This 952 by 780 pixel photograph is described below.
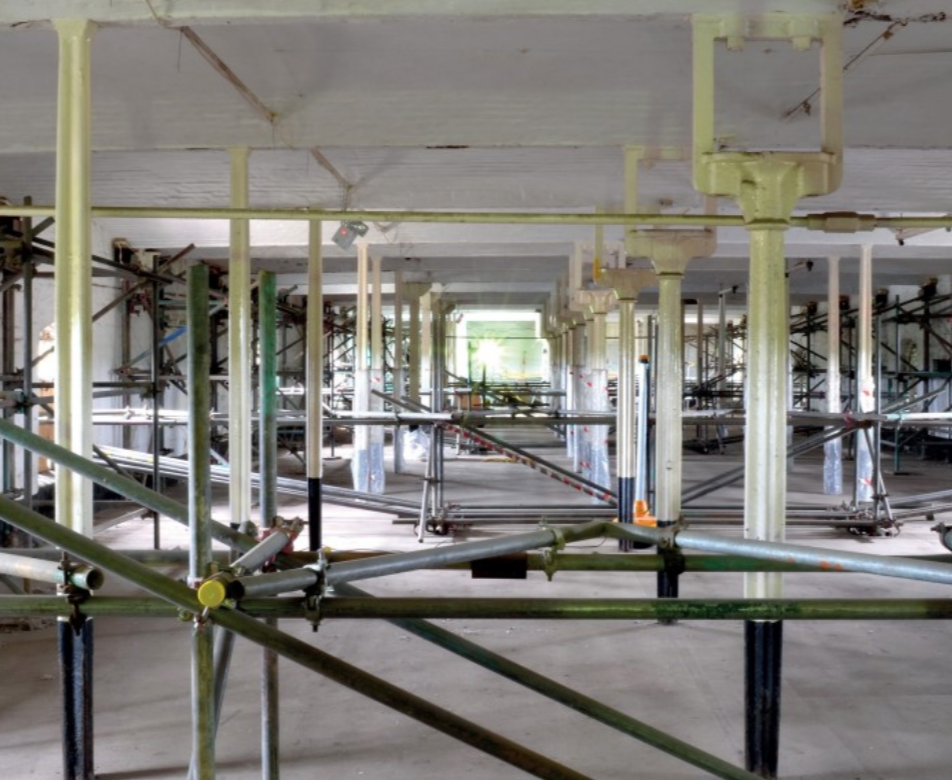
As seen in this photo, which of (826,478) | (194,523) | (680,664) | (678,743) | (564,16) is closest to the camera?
(194,523)

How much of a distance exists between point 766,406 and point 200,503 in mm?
2838

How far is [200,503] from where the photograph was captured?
2.98 m

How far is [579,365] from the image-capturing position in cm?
1795

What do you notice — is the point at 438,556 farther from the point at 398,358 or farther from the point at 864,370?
the point at 398,358

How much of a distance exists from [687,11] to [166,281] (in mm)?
6334

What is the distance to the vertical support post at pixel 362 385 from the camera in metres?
13.5

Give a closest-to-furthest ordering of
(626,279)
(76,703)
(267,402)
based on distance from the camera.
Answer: (267,402), (76,703), (626,279)

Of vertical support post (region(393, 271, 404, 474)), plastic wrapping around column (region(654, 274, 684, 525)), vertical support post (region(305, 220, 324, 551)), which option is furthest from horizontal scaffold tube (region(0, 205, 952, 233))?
vertical support post (region(393, 271, 404, 474))

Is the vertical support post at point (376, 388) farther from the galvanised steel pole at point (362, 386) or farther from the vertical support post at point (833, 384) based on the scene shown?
the vertical support post at point (833, 384)

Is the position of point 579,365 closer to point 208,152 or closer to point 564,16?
point 208,152

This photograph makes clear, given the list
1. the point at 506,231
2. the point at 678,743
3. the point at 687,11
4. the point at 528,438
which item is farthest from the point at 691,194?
the point at 528,438

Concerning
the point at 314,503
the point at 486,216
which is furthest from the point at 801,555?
the point at 314,503

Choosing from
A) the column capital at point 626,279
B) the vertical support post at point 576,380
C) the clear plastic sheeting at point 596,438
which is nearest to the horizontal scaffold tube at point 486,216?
the column capital at point 626,279

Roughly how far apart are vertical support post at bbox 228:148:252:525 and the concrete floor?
104cm
